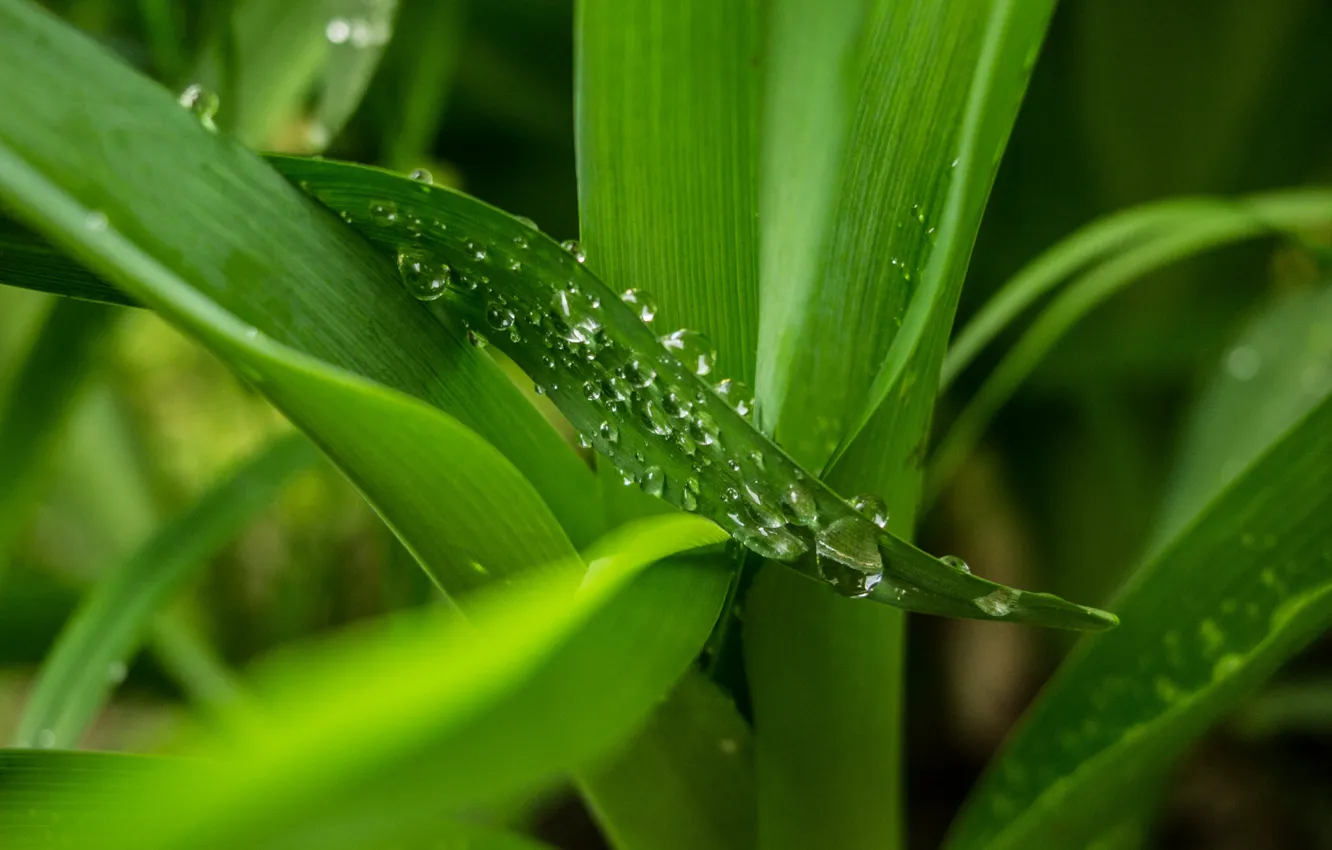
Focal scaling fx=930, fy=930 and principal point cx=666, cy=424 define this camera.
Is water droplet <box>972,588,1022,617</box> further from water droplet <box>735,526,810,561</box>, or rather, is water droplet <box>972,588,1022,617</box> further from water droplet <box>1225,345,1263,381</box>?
water droplet <box>1225,345,1263,381</box>

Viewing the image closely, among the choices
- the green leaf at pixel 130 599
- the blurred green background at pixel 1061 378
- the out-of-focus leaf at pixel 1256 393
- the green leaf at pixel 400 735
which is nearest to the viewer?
the green leaf at pixel 400 735

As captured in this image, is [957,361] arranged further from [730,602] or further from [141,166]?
[141,166]

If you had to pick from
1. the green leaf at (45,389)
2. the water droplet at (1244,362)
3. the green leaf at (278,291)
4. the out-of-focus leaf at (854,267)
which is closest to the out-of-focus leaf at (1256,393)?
the water droplet at (1244,362)

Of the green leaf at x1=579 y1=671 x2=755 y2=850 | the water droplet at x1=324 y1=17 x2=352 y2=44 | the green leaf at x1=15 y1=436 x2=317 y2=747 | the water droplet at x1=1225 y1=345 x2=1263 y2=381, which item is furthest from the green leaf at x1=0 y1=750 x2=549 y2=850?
the water droplet at x1=1225 y1=345 x2=1263 y2=381

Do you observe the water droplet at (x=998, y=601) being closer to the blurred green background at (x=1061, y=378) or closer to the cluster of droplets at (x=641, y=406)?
→ the cluster of droplets at (x=641, y=406)

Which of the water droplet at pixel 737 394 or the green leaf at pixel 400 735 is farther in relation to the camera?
the water droplet at pixel 737 394

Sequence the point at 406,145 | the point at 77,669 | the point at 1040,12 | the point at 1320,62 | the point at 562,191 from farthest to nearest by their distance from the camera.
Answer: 1. the point at 562,191
2. the point at 1320,62
3. the point at 406,145
4. the point at 77,669
5. the point at 1040,12

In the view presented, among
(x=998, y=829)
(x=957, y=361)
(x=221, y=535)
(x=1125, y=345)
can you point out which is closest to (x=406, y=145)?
(x=221, y=535)
